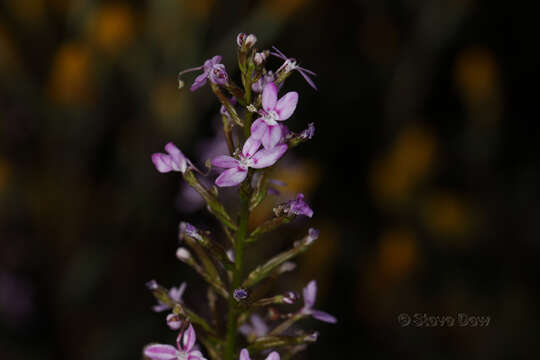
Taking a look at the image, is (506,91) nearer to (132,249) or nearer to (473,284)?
(473,284)

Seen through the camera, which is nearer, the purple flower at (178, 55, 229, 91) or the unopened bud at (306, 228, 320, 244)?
the purple flower at (178, 55, 229, 91)

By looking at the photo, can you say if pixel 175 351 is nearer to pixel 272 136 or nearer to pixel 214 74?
pixel 272 136

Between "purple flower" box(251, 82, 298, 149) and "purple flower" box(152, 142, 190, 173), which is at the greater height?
"purple flower" box(152, 142, 190, 173)

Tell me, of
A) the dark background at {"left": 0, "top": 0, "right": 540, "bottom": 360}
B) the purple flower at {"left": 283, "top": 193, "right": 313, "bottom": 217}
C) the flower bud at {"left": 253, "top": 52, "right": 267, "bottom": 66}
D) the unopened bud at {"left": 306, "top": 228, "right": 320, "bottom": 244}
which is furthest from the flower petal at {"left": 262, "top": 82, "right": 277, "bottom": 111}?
the dark background at {"left": 0, "top": 0, "right": 540, "bottom": 360}

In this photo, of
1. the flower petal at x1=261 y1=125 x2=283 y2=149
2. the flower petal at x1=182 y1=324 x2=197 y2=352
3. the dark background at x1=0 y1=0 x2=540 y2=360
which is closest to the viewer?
the flower petal at x1=261 y1=125 x2=283 y2=149

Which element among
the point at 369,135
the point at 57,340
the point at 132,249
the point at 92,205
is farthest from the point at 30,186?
the point at 369,135

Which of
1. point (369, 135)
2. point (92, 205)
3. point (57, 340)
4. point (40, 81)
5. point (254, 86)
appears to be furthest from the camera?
point (369, 135)

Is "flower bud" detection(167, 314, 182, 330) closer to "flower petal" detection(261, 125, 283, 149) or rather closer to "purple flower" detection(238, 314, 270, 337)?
"purple flower" detection(238, 314, 270, 337)

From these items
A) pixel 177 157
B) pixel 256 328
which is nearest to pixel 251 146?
pixel 177 157
